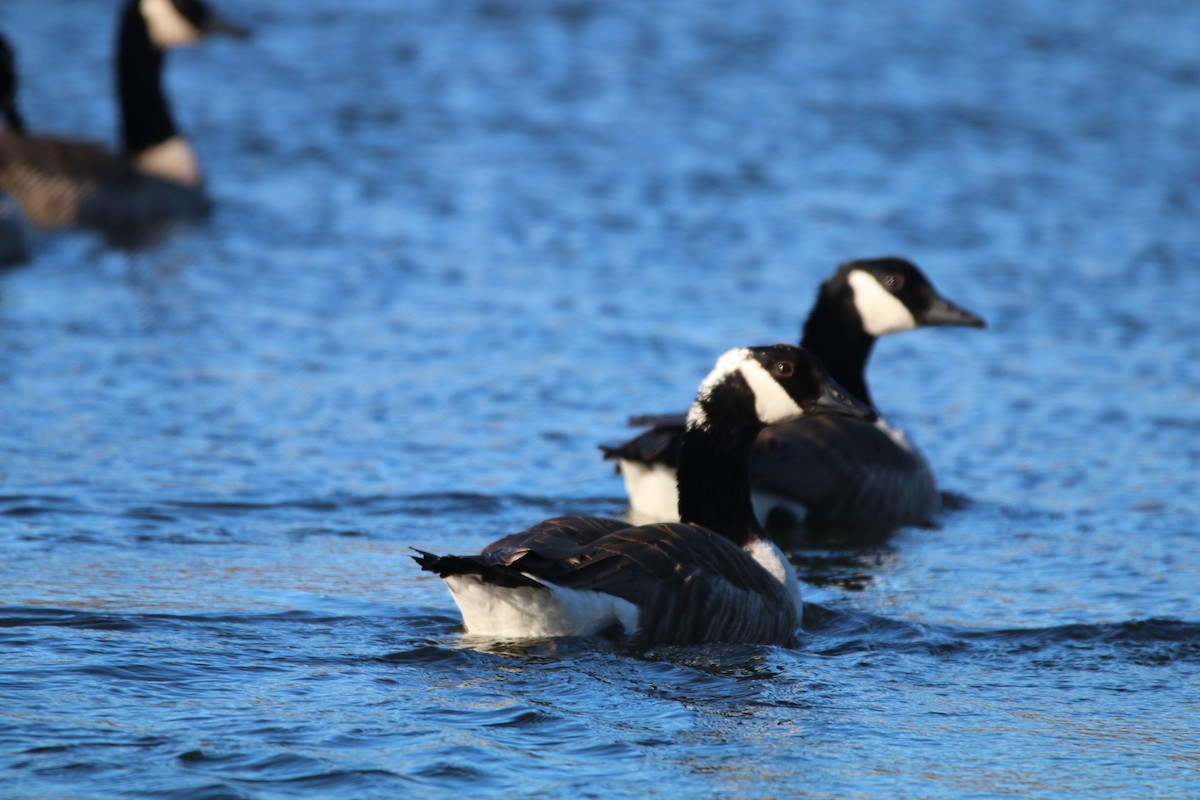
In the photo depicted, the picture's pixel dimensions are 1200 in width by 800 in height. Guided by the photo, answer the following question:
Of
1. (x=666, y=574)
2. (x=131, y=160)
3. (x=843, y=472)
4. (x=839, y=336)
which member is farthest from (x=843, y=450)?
(x=131, y=160)

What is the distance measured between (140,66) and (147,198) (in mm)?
1462

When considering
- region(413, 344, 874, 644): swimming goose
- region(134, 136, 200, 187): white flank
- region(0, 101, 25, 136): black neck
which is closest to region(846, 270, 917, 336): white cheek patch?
region(413, 344, 874, 644): swimming goose

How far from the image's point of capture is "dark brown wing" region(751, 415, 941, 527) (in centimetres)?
838

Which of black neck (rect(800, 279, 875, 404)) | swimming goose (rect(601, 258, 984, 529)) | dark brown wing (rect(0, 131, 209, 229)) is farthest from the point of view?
dark brown wing (rect(0, 131, 209, 229))

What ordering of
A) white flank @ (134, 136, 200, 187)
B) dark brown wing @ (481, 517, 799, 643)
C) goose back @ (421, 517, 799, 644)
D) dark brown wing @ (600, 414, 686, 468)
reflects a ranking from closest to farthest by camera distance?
1. goose back @ (421, 517, 799, 644)
2. dark brown wing @ (481, 517, 799, 643)
3. dark brown wing @ (600, 414, 686, 468)
4. white flank @ (134, 136, 200, 187)

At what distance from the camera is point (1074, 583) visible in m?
7.58

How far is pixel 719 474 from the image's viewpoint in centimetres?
700

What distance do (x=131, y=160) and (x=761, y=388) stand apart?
9.98m

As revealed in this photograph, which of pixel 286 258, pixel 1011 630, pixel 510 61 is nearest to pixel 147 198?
pixel 286 258

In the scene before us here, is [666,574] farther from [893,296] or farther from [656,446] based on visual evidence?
[893,296]

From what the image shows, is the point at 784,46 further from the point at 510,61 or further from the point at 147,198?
the point at 147,198

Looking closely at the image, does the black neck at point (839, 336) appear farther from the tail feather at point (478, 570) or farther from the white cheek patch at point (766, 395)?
the tail feather at point (478, 570)

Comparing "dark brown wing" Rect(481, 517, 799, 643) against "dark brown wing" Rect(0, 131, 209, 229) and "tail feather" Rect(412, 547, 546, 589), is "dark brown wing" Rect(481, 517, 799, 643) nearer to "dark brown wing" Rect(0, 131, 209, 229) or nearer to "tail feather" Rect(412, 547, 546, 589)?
"tail feather" Rect(412, 547, 546, 589)

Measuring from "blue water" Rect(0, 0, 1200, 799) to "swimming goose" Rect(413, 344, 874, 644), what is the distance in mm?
137
